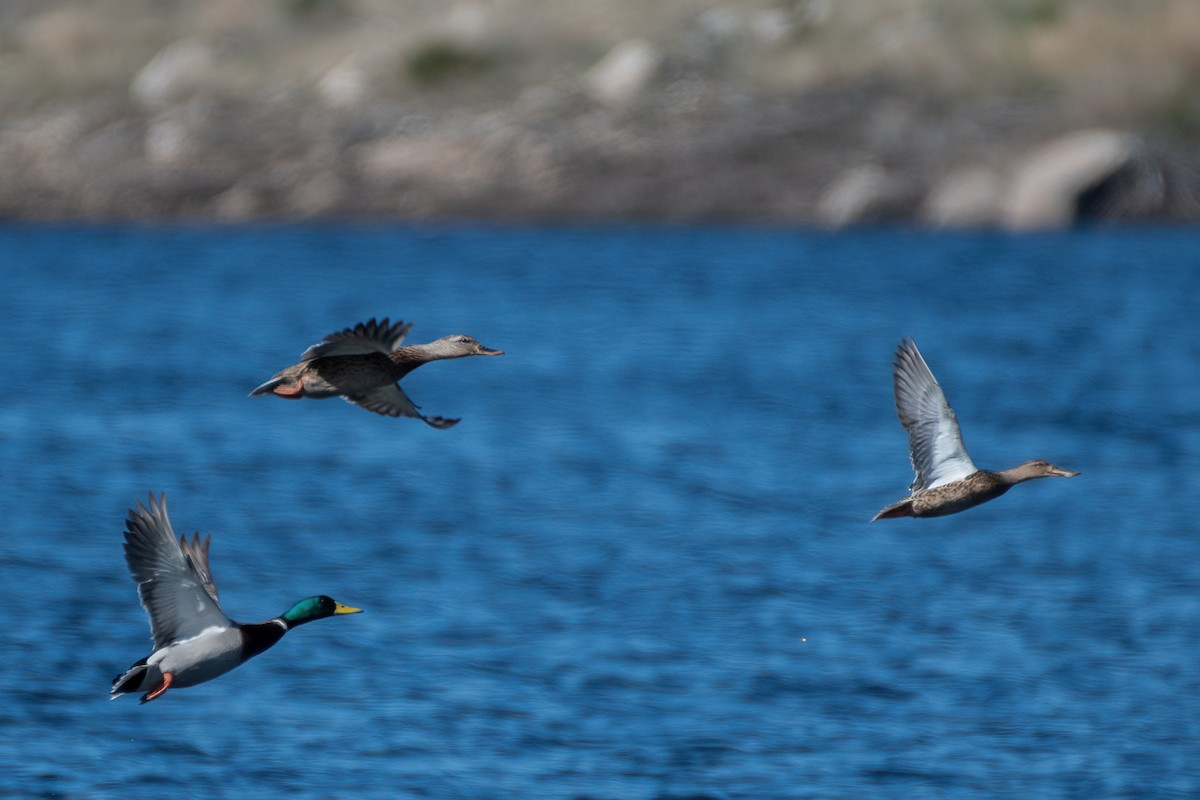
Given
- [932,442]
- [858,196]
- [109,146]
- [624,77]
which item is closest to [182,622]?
[932,442]

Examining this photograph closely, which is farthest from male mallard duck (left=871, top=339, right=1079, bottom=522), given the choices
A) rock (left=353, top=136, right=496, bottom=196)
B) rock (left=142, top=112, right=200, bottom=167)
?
rock (left=142, top=112, right=200, bottom=167)

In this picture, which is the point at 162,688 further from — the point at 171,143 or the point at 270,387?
the point at 171,143

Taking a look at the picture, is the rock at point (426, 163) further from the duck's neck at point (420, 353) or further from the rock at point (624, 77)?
the duck's neck at point (420, 353)

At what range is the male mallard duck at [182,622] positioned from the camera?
35.7ft

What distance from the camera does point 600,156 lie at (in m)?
56.3

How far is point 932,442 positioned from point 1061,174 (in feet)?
142

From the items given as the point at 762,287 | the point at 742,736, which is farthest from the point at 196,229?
the point at 742,736

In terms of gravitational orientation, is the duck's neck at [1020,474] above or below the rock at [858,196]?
below

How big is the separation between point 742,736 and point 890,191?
3823 cm

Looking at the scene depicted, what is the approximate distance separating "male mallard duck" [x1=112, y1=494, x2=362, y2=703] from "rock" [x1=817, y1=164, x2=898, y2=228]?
1750 inches

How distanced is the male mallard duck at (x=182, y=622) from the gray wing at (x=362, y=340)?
158 centimetres

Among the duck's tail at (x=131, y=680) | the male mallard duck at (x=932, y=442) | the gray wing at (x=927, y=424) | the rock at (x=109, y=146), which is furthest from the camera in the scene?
the rock at (x=109, y=146)

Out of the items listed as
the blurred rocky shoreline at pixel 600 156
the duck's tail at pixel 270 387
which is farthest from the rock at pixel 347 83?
the duck's tail at pixel 270 387

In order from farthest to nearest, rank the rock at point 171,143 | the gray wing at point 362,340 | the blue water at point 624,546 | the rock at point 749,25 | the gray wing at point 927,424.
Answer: the rock at point 749,25 → the rock at point 171,143 → the blue water at point 624,546 → the gray wing at point 927,424 → the gray wing at point 362,340
